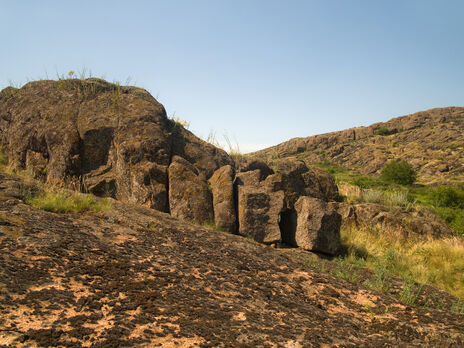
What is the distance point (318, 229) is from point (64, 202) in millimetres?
5574

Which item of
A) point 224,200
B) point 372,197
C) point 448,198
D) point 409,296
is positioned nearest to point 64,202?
point 224,200

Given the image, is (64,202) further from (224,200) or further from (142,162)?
(224,200)

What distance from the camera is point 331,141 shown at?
8056cm

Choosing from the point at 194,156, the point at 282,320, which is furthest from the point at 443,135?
the point at 282,320

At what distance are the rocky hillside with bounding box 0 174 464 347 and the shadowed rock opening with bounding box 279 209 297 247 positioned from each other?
3.06 meters

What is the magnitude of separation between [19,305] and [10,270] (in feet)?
1.98

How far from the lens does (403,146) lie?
62.6m

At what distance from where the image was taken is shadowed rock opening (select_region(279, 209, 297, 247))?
808cm

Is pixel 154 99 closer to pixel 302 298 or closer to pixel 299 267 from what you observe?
pixel 299 267

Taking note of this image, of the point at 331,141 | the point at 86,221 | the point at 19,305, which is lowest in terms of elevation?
the point at 19,305

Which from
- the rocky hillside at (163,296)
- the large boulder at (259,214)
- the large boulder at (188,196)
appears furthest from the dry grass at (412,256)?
the large boulder at (188,196)

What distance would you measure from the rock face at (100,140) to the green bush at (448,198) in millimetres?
17813

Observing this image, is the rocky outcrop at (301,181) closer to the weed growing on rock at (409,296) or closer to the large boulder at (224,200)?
the large boulder at (224,200)

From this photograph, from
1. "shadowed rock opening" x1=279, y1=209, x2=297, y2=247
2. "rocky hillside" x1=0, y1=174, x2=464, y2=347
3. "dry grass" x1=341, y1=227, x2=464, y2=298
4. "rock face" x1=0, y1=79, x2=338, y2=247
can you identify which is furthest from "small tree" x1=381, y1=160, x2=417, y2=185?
"rocky hillside" x1=0, y1=174, x2=464, y2=347
